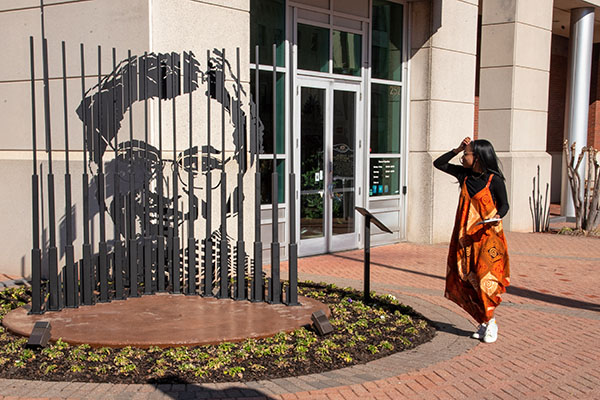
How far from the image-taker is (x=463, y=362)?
5258 mm

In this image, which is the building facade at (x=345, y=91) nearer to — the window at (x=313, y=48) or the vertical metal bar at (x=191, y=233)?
the window at (x=313, y=48)

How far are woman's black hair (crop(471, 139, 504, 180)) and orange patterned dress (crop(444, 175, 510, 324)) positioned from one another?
0.10 metres

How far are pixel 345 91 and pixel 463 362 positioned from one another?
21.2ft

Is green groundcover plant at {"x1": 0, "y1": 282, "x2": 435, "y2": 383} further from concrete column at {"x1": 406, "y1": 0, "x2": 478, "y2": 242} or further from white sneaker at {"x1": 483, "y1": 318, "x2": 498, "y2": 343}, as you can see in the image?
concrete column at {"x1": 406, "y1": 0, "x2": 478, "y2": 242}

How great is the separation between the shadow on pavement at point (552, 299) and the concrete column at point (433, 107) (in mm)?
3847

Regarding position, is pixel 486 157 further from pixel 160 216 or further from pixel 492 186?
pixel 160 216

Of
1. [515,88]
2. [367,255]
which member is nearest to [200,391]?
[367,255]

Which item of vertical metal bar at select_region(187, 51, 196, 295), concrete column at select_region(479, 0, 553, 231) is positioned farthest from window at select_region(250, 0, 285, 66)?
concrete column at select_region(479, 0, 553, 231)

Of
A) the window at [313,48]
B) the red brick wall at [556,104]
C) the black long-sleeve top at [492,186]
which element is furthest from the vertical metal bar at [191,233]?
the red brick wall at [556,104]

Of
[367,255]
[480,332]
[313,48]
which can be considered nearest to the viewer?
[480,332]

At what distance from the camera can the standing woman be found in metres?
5.65

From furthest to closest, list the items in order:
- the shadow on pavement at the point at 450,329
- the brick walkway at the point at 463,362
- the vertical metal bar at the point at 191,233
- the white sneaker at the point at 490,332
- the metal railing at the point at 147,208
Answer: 1. the vertical metal bar at the point at 191,233
2. the metal railing at the point at 147,208
3. the shadow on pavement at the point at 450,329
4. the white sneaker at the point at 490,332
5. the brick walkway at the point at 463,362

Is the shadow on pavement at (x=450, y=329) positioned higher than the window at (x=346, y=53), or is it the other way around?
the window at (x=346, y=53)

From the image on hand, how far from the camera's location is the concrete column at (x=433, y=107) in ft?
39.1
